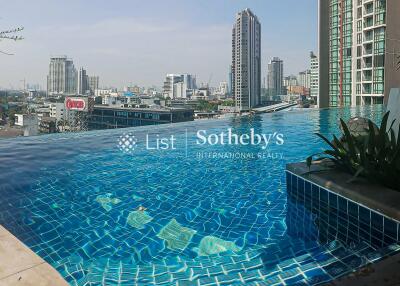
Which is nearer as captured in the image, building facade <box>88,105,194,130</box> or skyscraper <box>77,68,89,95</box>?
building facade <box>88,105,194,130</box>

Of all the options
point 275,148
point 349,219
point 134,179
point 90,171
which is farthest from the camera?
point 275,148

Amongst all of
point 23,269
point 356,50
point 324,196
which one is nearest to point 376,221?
point 324,196

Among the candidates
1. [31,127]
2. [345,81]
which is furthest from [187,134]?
[31,127]

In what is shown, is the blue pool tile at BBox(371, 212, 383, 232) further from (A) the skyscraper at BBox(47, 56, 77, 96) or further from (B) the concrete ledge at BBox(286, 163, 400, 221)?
(A) the skyscraper at BBox(47, 56, 77, 96)

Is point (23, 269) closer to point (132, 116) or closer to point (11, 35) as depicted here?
point (11, 35)

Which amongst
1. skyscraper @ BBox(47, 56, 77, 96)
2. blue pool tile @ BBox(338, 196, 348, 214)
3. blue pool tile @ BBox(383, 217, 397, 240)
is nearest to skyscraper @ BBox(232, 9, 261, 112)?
blue pool tile @ BBox(338, 196, 348, 214)

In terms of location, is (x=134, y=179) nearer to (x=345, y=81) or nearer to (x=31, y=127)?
(x=345, y=81)

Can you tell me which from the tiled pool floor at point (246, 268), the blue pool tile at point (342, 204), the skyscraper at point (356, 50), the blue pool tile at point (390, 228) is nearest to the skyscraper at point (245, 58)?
the skyscraper at point (356, 50)
